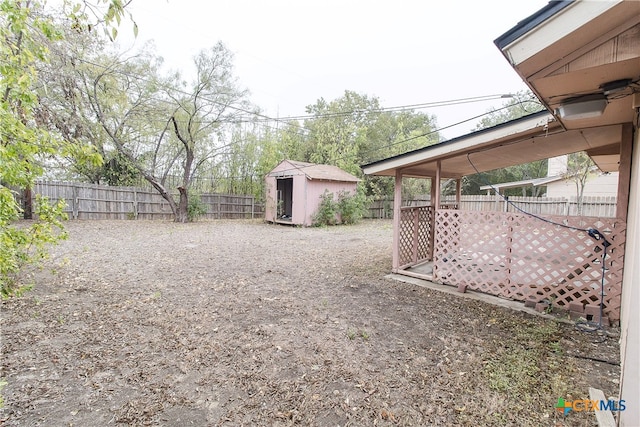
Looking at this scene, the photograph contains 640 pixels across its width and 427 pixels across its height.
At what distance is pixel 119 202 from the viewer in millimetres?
13883

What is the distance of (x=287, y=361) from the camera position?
2.67 m

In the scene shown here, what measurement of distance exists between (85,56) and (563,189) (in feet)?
65.8

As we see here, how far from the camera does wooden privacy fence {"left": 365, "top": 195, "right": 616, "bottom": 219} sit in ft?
37.3

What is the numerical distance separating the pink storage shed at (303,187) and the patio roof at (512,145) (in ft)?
25.0

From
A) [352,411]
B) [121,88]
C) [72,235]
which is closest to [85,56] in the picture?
[121,88]

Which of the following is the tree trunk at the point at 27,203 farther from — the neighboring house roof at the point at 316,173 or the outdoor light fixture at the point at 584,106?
the outdoor light fixture at the point at 584,106

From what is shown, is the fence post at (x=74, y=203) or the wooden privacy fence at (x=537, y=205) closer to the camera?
the wooden privacy fence at (x=537, y=205)

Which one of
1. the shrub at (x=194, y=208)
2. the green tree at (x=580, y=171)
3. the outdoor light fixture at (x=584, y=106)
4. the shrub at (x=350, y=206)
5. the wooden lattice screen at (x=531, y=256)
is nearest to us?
the outdoor light fixture at (x=584, y=106)

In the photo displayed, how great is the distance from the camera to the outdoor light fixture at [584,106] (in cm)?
250

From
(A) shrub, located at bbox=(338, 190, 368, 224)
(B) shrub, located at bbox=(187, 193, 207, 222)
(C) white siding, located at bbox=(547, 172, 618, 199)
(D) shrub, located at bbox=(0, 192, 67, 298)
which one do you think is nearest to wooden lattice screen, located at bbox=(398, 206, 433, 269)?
(D) shrub, located at bbox=(0, 192, 67, 298)

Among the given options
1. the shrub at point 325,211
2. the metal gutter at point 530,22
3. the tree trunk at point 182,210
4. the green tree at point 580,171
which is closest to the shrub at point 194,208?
the tree trunk at point 182,210

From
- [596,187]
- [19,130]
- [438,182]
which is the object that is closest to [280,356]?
[19,130]

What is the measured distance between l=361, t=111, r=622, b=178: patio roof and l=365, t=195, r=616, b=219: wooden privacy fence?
119 inches

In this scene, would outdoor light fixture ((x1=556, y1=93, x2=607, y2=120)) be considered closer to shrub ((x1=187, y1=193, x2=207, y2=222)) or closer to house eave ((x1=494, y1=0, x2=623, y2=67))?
house eave ((x1=494, y1=0, x2=623, y2=67))
